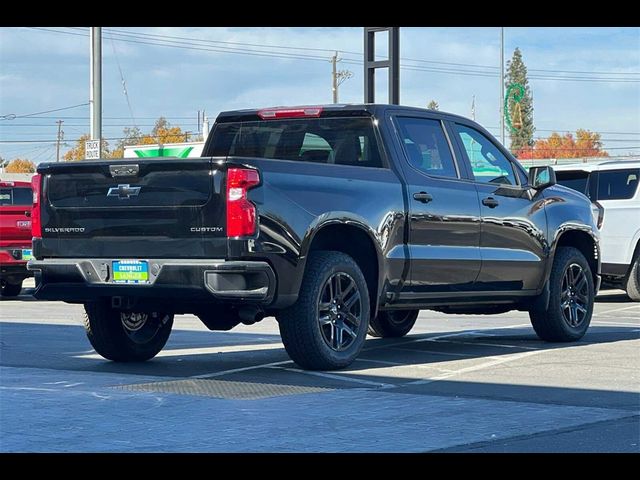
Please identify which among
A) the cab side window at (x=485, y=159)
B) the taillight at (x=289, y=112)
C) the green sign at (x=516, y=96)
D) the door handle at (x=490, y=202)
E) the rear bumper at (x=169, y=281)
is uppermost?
the green sign at (x=516, y=96)

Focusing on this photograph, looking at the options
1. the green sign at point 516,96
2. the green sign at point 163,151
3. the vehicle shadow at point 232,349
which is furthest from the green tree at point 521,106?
the vehicle shadow at point 232,349

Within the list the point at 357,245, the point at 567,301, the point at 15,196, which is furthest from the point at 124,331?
the point at 15,196

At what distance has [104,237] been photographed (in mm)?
9758

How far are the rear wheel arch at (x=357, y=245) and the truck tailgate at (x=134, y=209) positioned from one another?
87 centimetres

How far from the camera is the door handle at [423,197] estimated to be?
10586 mm

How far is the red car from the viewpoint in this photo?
68.6ft

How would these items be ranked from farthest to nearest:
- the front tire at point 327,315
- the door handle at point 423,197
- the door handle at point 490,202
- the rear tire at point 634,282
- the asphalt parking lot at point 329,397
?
the rear tire at point 634,282 → the door handle at point 490,202 → the door handle at point 423,197 → the front tire at point 327,315 → the asphalt parking lot at point 329,397

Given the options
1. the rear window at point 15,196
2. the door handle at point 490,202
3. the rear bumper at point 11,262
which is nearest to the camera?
the door handle at point 490,202

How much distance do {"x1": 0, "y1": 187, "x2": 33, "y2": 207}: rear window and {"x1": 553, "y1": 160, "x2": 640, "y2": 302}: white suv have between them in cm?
889

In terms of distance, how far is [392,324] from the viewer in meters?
12.9

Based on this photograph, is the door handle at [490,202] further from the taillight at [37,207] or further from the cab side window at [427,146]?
the taillight at [37,207]

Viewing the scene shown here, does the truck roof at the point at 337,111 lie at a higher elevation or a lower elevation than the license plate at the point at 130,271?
higher

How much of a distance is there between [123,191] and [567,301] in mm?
4857
